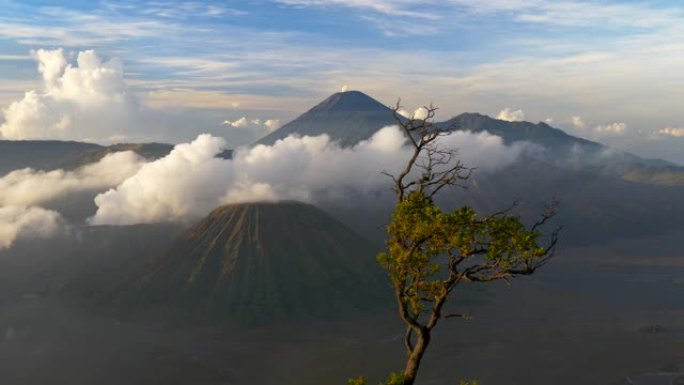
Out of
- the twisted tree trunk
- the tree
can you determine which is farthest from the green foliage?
the twisted tree trunk

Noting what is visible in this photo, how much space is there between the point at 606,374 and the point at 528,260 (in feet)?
611

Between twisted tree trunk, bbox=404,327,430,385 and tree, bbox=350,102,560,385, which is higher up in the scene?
tree, bbox=350,102,560,385

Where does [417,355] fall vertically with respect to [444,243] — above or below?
below

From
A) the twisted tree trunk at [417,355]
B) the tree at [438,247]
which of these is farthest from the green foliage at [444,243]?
the twisted tree trunk at [417,355]

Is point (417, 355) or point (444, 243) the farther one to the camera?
point (417, 355)

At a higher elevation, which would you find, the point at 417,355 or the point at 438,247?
the point at 438,247

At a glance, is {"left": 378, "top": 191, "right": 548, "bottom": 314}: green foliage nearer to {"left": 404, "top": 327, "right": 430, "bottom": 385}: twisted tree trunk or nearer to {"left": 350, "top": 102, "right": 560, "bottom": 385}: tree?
{"left": 350, "top": 102, "right": 560, "bottom": 385}: tree

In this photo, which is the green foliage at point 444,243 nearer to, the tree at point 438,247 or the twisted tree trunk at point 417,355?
the tree at point 438,247

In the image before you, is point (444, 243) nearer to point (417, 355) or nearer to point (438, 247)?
point (438, 247)

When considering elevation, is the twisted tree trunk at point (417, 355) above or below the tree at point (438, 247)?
below

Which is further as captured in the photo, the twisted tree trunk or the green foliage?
the twisted tree trunk

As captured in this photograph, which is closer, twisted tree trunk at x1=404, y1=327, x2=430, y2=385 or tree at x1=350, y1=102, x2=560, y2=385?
tree at x1=350, y1=102, x2=560, y2=385

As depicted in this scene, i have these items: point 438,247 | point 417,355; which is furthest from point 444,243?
point 417,355

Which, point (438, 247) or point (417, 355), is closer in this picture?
point (438, 247)
